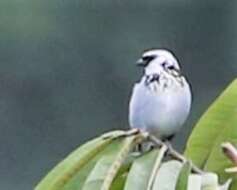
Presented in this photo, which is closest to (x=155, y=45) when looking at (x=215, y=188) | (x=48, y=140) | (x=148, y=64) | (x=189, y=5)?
(x=189, y=5)

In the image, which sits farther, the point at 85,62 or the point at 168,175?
the point at 85,62

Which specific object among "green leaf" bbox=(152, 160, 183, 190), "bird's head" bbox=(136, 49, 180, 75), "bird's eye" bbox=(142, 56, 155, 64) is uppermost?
"green leaf" bbox=(152, 160, 183, 190)

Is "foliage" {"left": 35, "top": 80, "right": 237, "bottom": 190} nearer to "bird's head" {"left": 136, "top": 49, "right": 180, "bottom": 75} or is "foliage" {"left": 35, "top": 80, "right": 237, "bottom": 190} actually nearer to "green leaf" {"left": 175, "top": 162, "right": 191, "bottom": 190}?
"green leaf" {"left": 175, "top": 162, "right": 191, "bottom": 190}

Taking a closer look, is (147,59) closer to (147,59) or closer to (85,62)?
(147,59)

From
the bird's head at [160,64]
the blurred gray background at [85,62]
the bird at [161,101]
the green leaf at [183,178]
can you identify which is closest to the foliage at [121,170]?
the green leaf at [183,178]

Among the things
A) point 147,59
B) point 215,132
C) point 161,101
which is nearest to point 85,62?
point 147,59

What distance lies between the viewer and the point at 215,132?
109 cm

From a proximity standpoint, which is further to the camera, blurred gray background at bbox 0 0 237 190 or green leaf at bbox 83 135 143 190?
blurred gray background at bbox 0 0 237 190

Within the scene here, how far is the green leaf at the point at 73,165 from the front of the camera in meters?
0.89

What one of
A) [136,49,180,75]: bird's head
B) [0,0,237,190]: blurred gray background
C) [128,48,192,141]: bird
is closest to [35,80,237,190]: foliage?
[128,48,192,141]: bird

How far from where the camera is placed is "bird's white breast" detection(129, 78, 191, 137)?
1.34 m

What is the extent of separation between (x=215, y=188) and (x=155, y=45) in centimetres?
193

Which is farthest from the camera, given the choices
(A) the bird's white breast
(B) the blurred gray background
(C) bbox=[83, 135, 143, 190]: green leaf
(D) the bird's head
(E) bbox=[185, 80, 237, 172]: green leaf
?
(B) the blurred gray background

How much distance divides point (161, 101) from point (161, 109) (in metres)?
0.02
